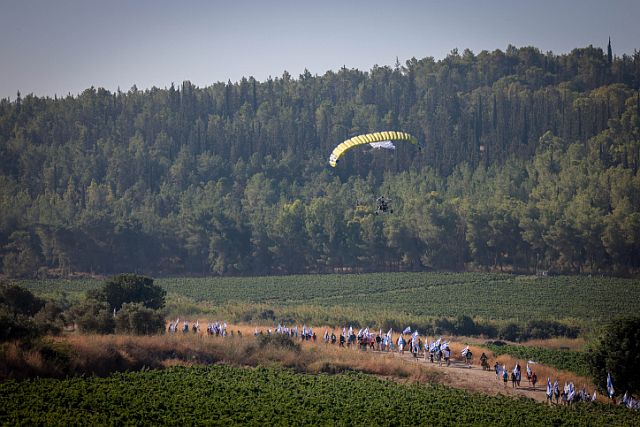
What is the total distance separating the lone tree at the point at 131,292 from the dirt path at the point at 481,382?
69.6 ft

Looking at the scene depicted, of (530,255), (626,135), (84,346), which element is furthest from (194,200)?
(84,346)

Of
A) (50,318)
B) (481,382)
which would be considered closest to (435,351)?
(481,382)

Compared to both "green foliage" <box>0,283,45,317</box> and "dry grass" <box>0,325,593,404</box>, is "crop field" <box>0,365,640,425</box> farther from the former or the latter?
"green foliage" <box>0,283,45,317</box>

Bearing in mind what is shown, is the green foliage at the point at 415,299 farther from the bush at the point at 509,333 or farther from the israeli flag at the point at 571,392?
the israeli flag at the point at 571,392

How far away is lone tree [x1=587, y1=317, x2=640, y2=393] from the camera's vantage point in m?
46.1

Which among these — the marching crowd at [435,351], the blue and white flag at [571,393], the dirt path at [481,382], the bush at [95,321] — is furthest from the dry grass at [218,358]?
the bush at [95,321]

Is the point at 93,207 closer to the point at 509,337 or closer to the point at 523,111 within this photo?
the point at 523,111

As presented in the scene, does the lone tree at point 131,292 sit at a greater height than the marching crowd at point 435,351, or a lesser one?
greater

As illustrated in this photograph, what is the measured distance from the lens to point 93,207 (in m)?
144

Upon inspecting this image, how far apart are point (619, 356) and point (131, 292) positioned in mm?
33192

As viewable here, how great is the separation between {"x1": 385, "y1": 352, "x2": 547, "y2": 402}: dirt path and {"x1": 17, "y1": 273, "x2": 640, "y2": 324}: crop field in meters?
25.0

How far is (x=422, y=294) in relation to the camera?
9312 cm

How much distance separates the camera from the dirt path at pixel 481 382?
4569 centimetres

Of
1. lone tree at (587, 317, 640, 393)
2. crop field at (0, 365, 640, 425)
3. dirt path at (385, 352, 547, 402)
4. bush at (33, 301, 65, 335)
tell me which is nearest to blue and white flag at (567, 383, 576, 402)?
crop field at (0, 365, 640, 425)
